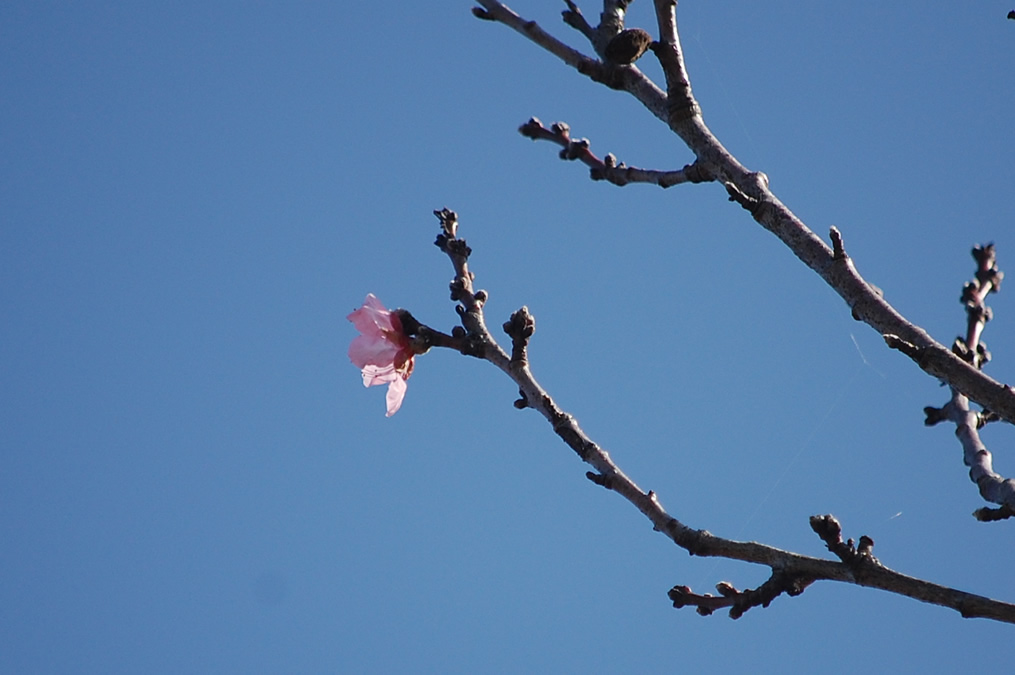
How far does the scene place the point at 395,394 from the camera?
3.28 m

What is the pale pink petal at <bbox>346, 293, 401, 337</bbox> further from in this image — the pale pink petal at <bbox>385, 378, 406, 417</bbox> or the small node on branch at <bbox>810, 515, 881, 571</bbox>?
the small node on branch at <bbox>810, 515, 881, 571</bbox>

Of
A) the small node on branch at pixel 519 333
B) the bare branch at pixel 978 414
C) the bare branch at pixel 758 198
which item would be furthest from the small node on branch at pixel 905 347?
the small node on branch at pixel 519 333

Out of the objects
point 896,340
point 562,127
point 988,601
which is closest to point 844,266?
point 896,340

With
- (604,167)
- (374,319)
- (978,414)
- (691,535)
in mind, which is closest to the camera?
(691,535)

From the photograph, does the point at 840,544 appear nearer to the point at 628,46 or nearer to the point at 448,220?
the point at 628,46

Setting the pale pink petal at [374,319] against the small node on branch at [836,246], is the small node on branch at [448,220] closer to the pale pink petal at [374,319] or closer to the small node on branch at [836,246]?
the pale pink petal at [374,319]

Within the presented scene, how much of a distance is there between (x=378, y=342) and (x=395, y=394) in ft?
0.69

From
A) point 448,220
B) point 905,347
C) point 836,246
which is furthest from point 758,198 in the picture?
point 448,220

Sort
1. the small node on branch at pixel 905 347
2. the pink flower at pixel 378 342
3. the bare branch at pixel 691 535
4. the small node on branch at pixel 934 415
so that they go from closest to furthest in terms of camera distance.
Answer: the small node on branch at pixel 905 347
the bare branch at pixel 691 535
the pink flower at pixel 378 342
the small node on branch at pixel 934 415

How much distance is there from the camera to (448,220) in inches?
134

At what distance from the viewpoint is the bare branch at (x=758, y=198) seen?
2164 millimetres

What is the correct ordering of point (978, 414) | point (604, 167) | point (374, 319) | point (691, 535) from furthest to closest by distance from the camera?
1. point (978, 414)
2. point (374, 319)
3. point (604, 167)
4. point (691, 535)

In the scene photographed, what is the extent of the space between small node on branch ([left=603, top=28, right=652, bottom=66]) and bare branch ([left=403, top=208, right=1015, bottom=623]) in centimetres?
90

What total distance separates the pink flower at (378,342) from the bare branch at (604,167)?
807mm
